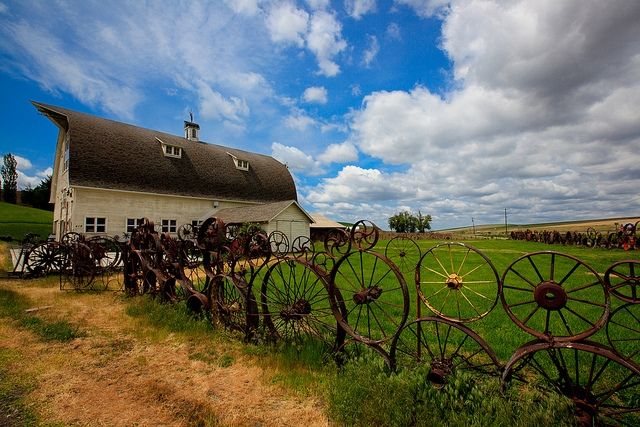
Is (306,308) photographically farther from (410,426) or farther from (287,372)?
(410,426)

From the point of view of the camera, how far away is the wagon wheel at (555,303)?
2.47 metres

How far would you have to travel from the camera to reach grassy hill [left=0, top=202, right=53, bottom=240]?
3053 centimetres

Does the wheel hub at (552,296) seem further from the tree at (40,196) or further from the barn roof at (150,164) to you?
the tree at (40,196)

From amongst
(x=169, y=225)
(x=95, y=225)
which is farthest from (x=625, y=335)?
(x=169, y=225)

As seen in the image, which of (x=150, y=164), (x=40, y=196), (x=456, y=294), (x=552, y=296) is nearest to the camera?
(x=552, y=296)

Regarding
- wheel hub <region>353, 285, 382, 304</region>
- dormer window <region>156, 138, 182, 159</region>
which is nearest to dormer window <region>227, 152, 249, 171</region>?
dormer window <region>156, 138, 182, 159</region>

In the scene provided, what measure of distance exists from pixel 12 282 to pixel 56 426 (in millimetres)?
9598

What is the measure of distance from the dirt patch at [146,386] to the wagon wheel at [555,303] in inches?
85.0

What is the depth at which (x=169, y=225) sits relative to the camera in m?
21.6

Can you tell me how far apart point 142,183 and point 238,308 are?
18.2 meters

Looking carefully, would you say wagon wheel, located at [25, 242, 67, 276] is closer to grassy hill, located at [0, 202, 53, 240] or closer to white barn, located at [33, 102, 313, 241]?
white barn, located at [33, 102, 313, 241]

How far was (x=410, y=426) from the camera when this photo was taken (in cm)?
267

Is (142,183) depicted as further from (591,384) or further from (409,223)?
(409,223)

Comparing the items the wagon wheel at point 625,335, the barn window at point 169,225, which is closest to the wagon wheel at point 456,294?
the wagon wheel at point 625,335
